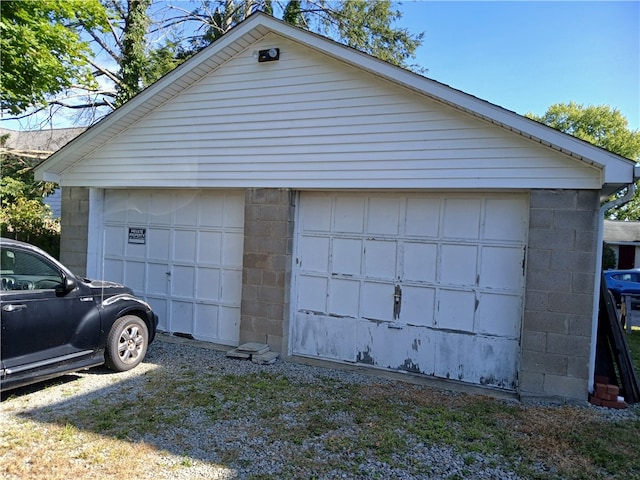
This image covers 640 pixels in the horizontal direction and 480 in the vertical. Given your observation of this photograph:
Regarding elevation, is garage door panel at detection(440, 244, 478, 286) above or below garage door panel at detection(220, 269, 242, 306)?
above

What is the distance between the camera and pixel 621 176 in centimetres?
494

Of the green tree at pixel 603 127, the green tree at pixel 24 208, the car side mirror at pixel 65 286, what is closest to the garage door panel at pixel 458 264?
the car side mirror at pixel 65 286

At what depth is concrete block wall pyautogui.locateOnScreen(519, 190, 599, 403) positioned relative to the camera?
5.34m

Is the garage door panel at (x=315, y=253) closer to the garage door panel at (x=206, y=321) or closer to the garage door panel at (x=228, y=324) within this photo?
the garage door panel at (x=228, y=324)

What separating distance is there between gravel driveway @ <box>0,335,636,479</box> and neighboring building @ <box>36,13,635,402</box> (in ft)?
3.71

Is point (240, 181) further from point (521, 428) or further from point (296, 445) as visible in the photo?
point (521, 428)

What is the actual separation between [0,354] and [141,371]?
6.10 ft

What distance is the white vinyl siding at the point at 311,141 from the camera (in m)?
5.71

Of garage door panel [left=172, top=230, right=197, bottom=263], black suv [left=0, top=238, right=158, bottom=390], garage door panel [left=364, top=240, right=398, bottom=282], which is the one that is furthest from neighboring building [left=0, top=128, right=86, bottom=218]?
garage door panel [left=364, top=240, right=398, bottom=282]

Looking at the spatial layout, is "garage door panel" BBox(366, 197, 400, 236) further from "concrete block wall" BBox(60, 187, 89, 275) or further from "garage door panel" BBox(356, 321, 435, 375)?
"concrete block wall" BBox(60, 187, 89, 275)

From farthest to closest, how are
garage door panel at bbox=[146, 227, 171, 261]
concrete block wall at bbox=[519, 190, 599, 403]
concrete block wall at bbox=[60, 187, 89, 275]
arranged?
concrete block wall at bbox=[60, 187, 89, 275], garage door panel at bbox=[146, 227, 171, 261], concrete block wall at bbox=[519, 190, 599, 403]

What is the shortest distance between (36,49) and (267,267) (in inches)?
229

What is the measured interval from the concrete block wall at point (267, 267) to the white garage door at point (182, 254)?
14.4 inches

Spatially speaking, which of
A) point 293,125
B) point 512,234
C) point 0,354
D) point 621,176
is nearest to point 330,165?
point 293,125
